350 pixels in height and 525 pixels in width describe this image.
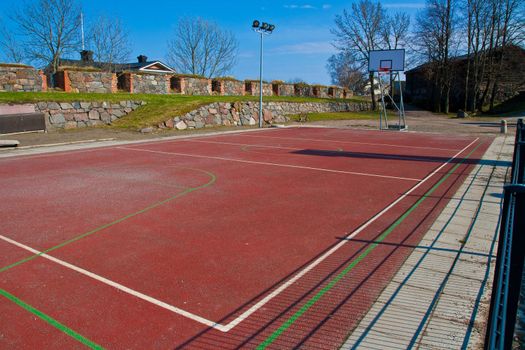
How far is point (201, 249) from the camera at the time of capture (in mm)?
5504

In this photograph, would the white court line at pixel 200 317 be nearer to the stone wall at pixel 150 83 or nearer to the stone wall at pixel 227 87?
the stone wall at pixel 150 83

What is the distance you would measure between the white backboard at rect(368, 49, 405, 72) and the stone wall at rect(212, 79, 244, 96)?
39.5 feet

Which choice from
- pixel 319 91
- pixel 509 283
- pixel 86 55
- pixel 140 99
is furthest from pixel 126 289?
pixel 319 91

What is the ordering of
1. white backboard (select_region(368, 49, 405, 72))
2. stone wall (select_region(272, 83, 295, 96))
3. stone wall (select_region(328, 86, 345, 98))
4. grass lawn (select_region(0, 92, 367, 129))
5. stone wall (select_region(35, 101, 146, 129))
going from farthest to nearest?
stone wall (select_region(328, 86, 345, 98)) → stone wall (select_region(272, 83, 295, 96)) → white backboard (select_region(368, 49, 405, 72)) → stone wall (select_region(35, 101, 146, 129)) → grass lawn (select_region(0, 92, 367, 129))

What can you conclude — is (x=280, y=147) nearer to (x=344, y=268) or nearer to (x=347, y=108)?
(x=344, y=268)

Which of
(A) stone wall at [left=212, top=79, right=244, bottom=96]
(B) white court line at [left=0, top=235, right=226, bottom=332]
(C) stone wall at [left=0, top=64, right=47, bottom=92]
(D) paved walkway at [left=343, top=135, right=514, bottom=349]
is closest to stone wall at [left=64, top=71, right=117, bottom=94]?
(C) stone wall at [left=0, top=64, right=47, bottom=92]

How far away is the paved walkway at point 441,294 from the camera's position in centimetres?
341

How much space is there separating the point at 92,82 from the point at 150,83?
4.56 meters

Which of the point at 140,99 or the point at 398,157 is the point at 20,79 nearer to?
the point at 140,99

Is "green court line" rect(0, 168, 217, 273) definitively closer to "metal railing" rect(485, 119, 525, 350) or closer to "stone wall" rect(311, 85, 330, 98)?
"metal railing" rect(485, 119, 525, 350)

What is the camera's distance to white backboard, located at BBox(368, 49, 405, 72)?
26984 millimetres

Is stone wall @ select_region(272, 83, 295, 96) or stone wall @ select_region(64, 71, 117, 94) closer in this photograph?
stone wall @ select_region(64, 71, 117, 94)

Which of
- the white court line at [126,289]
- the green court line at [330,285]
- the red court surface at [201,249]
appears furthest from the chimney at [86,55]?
the green court line at [330,285]

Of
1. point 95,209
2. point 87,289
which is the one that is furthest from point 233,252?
point 95,209
